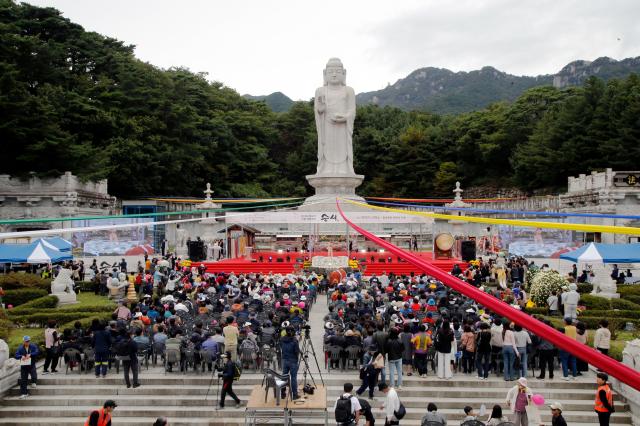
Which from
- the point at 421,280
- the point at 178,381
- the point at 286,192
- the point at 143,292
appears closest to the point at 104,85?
the point at 286,192

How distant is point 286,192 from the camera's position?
5662 cm

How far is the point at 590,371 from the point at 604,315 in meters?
5.38

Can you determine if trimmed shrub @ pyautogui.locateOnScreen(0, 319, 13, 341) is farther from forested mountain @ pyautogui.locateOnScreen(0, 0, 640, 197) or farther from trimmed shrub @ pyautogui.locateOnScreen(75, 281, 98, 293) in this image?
forested mountain @ pyautogui.locateOnScreen(0, 0, 640, 197)

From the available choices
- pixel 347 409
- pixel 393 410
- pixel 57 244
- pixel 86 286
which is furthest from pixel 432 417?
pixel 57 244

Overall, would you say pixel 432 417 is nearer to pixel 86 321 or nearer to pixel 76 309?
pixel 86 321

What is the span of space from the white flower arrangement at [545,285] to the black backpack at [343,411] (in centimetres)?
1245

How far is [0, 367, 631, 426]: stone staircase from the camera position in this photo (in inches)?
452

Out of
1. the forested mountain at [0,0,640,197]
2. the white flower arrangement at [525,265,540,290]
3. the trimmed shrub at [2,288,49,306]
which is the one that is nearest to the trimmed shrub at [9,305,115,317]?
the trimmed shrub at [2,288,49,306]

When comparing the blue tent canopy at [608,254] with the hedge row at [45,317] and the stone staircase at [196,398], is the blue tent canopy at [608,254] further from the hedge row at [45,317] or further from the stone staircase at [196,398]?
the hedge row at [45,317]

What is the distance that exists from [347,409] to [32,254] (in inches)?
662

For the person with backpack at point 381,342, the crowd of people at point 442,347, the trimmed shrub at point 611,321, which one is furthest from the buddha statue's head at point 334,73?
the person with backpack at point 381,342

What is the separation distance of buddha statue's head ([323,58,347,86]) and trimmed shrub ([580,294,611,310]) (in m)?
23.7

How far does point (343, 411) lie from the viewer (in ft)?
30.6

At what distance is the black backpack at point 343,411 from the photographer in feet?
30.6
